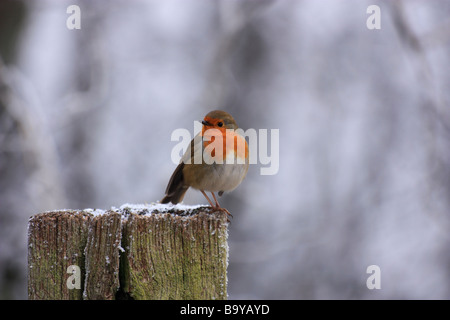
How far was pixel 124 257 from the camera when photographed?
7.62 feet

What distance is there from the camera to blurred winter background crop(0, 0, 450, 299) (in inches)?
A: 336

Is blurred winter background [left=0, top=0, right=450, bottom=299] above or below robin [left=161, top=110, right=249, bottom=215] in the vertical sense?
above

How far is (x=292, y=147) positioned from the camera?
10.0 metres

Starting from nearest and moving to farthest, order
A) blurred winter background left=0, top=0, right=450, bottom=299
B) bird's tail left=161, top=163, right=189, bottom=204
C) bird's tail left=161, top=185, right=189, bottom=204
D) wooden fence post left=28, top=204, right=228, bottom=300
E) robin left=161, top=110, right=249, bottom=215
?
wooden fence post left=28, top=204, right=228, bottom=300
robin left=161, top=110, right=249, bottom=215
bird's tail left=161, top=163, right=189, bottom=204
bird's tail left=161, top=185, right=189, bottom=204
blurred winter background left=0, top=0, right=450, bottom=299

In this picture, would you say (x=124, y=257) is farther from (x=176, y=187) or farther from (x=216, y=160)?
(x=176, y=187)

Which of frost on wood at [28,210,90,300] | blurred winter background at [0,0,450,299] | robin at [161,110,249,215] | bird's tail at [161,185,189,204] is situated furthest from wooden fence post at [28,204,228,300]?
blurred winter background at [0,0,450,299]

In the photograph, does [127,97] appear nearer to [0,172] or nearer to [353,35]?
[0,172]

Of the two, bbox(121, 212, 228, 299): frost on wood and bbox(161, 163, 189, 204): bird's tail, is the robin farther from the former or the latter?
bbox(121, 212, 228, 299): frost on wood

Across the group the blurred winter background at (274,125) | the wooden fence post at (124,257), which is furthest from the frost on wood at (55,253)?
the blurred winter background at (274,125)

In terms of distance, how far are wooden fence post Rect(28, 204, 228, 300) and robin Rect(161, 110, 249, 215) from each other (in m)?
1.74

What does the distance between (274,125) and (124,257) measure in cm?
836

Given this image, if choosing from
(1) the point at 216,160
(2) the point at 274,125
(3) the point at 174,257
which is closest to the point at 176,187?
(1) the point at 216,160

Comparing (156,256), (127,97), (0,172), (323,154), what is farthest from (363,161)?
(156,256)

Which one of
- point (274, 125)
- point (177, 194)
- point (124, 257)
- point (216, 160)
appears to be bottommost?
point (124, 257)
